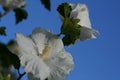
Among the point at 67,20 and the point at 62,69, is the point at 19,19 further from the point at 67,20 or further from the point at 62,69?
the point at 62,69

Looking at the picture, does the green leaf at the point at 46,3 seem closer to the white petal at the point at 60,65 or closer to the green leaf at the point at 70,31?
the green leaf at the point at 70,31

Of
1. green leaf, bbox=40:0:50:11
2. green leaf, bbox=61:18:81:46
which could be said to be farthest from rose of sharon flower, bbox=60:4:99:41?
green leaf, bbox=40:0:50:11

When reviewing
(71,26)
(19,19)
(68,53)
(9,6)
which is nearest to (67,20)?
(71,26)

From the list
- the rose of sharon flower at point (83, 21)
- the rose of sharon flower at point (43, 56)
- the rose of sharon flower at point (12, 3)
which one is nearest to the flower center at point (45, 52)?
the rose of sharon flower at point (43, 56)

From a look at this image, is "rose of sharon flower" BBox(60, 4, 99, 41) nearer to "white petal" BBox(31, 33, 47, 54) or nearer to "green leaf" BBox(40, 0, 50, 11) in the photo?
"white petal" BBox(31, 33, 47, 54)

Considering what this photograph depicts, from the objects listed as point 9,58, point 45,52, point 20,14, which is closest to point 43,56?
point 45,52
